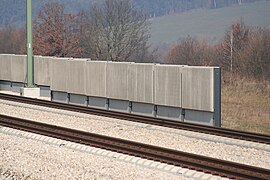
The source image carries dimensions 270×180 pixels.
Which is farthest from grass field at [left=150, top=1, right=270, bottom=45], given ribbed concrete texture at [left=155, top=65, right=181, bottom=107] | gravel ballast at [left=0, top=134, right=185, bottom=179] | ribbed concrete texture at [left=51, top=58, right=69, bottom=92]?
gravel ballast at [left=0, top=134, right=185, bottom=179]

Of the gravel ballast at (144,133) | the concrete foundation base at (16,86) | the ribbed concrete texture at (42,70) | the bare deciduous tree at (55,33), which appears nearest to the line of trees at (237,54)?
the bare deciduous tree at (55,33)

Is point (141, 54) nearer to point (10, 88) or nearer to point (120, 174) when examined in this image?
point (10, 88)

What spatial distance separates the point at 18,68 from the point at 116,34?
27203mm

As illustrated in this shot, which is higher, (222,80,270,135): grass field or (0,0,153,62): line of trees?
(0,0,153,62): line of trees

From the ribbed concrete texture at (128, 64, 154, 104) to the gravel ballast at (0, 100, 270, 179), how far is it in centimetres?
204

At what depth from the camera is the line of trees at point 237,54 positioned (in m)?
42.7

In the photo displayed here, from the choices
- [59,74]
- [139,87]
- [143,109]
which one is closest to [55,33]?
[59,74]

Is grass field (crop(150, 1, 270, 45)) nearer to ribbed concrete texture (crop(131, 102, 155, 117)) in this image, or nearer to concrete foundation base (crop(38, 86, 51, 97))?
concrete foundation base (crop(38, 86, 51, 97))

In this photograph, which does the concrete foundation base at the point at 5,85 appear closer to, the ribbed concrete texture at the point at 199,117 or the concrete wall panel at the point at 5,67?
the concrete wall panel at the point at 5,67

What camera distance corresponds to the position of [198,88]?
19.7 meters

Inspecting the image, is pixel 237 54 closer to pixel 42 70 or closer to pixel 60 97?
pixel 42 70

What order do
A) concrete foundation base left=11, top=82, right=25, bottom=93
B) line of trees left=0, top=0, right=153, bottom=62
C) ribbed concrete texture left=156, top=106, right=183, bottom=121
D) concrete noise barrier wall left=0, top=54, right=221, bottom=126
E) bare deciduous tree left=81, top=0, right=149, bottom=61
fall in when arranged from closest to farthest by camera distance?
concrete noise barrier wall left=0, top=54, right=221, bottom=126 → ribbed concrete texture left=156, top=106, right=183, bottom=121 → concrete foundation base left=11, top=82, right=25, bottom=93 → bare deciduous tree left=81, top=0, right=149, bottom=61 → line of trees left=0, top=0, right=153, bottom=62

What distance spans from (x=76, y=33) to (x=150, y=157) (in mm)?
53984

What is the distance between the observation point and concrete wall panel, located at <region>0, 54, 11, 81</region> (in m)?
32.1
